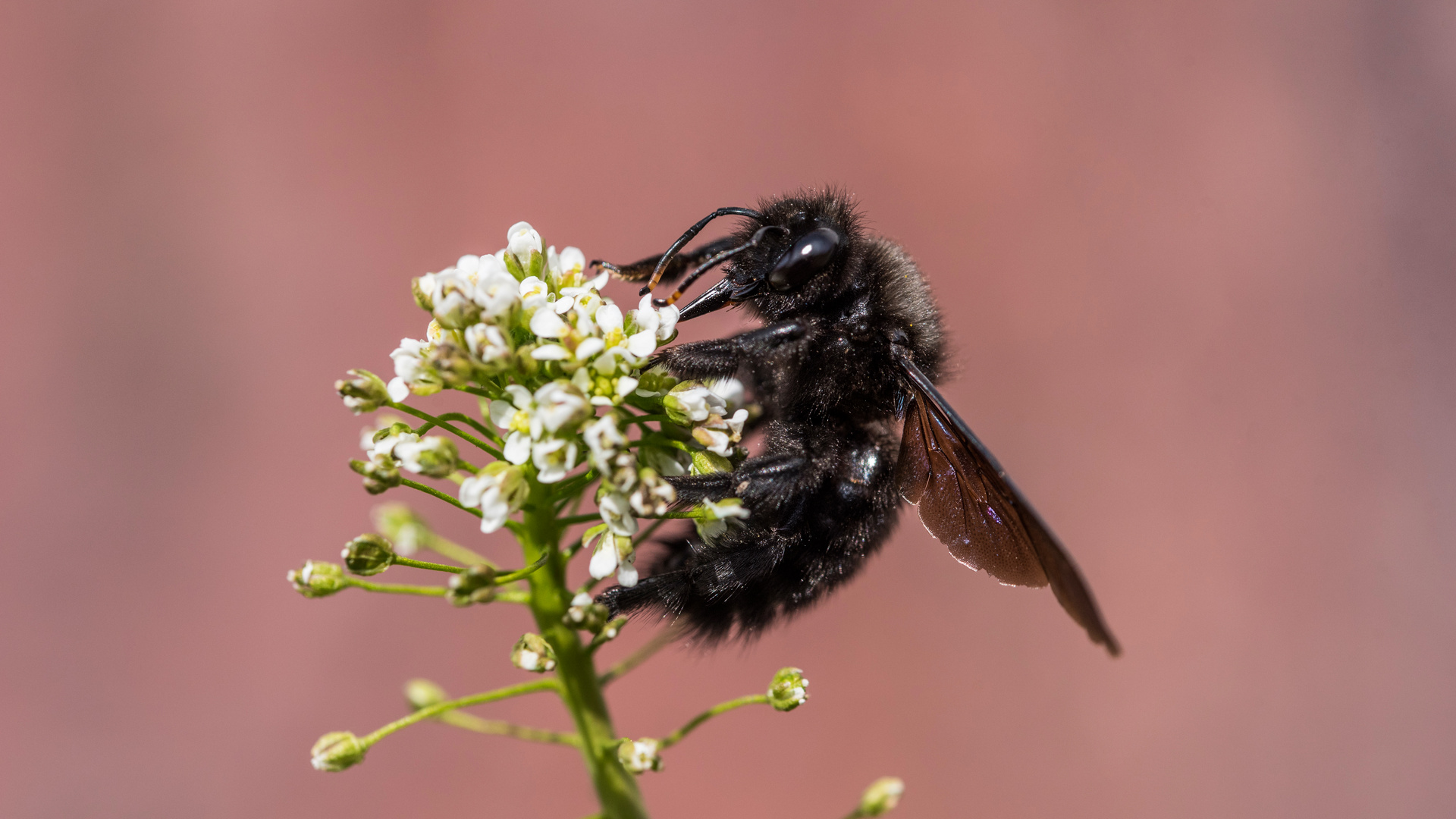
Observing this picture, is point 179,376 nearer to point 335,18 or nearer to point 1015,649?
point 335,18

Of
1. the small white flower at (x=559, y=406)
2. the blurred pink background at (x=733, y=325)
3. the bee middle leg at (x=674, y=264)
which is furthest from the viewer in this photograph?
the blurred pink background at (x=733, y=325)

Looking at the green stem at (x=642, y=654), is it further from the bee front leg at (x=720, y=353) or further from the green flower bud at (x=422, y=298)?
the green flower bud at (x=422, y=298)

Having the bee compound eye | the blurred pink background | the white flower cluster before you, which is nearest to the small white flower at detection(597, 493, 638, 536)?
the white flower cluster

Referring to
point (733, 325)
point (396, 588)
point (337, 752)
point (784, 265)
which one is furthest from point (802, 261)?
point (733, 325)

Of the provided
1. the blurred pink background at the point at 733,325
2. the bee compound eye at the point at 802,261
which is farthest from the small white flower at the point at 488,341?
the blurred pink background at the point at 733,325

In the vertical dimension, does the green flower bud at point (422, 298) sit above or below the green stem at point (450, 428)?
above

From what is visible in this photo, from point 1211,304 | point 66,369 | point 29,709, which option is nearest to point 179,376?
point 66,369
